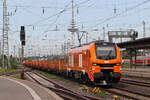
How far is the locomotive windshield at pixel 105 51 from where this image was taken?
16.5m

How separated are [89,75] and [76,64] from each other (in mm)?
4054

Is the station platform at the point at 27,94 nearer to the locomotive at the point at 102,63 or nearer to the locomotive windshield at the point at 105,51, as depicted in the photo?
the locomotive at the point at 102,63

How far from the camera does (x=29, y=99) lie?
1003 centimetres

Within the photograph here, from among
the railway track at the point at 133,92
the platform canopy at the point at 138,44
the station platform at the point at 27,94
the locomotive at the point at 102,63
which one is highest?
the platform canopy at the point at 138,44

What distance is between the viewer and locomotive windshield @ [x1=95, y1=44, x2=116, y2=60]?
16.5 m

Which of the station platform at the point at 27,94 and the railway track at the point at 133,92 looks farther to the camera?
the railway track at the point at 133,92

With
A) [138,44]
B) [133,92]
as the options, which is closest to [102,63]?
[133,92]

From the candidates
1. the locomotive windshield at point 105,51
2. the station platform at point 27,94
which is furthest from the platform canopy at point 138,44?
the station platform at point 27,94

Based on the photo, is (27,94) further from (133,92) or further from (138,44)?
(138,44)

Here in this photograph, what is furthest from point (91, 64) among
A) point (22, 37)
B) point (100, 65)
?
point (22, 37)

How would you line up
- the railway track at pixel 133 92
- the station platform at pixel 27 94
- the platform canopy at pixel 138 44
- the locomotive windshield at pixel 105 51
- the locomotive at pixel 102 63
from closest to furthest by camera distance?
1. the station platform at pixel 27 94
2. the railway track at pixel 133 92
3. the locomotive at pixel 102 63
4. the locomotive windshield at pixel 105 51
5. the platform canopy at pixel 138 44

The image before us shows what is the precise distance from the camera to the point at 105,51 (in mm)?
16797

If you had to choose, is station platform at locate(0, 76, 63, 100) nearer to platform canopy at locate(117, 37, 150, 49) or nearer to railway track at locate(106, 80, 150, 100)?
railway track at locate(106, 80, 150, 100)

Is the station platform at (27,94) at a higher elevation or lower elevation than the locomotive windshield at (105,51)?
lower
